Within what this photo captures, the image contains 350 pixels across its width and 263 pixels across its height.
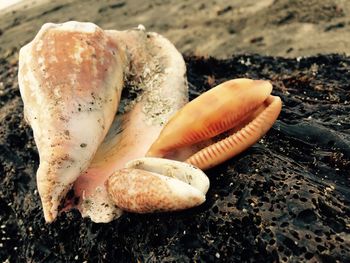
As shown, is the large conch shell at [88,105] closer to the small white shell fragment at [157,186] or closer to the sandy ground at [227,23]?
the small white shell fragment at [157,186]

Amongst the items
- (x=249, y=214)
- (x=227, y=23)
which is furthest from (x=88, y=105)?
(x=227, y=23)

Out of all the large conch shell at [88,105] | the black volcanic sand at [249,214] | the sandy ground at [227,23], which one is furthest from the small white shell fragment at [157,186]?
the sandy ground at [227,23]

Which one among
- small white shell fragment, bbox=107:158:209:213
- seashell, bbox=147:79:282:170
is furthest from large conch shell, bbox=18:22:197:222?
seashell, bbox=147:79:282:170

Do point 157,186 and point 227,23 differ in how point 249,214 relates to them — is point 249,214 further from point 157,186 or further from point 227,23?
point 227,23

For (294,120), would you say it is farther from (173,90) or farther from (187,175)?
(187,175)

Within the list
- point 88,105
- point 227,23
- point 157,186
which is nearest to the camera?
point 157,186
